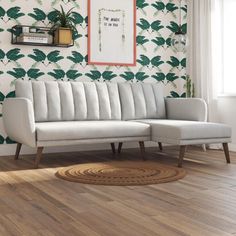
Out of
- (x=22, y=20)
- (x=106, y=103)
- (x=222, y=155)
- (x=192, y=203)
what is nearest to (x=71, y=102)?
(x=106, y=103)

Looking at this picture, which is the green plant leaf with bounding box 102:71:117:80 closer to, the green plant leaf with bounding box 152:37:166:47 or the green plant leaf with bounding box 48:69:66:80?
the green plant leaf with bounding box 48:69:66:80

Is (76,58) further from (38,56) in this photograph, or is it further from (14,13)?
(14,13)

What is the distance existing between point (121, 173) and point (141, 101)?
4.56 feet

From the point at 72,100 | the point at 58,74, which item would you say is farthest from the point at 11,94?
the point at 72,100

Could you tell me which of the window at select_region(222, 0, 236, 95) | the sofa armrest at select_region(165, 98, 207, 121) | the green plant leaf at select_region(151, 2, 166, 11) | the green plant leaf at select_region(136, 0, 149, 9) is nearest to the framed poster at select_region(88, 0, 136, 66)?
the green plant leaf at select_region(136, 0, 149, 9)

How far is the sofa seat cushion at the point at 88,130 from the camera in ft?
11.0

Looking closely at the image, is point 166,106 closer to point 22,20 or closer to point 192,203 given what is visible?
point 22,20

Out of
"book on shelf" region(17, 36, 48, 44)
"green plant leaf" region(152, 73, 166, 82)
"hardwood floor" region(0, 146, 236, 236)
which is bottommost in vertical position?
Result: "hardwood floor" region(0, 146, 236, 236)

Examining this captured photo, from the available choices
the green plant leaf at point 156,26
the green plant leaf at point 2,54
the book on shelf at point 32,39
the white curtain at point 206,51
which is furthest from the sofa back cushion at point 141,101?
the green plant leaf at point 2,54

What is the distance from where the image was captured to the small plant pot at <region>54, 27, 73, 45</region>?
4203mm

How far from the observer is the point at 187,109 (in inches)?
164

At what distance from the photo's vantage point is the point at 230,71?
461cm

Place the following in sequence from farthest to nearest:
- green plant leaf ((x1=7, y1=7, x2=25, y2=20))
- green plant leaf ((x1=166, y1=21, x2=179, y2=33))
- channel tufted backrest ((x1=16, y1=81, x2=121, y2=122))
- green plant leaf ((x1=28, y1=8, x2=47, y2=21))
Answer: green plant leaf ((x1=166, y1=21, x2=179, y2=33)), green plant leaf ((x1=28, y1=8, x2=47, y2=21)), green plant leaf ((x1=7, y1=7, x2=25, y2=20)), channel tufted backrest ((x1=16, y1=81, x2=121, y2=122))

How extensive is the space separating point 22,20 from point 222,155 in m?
2.49
